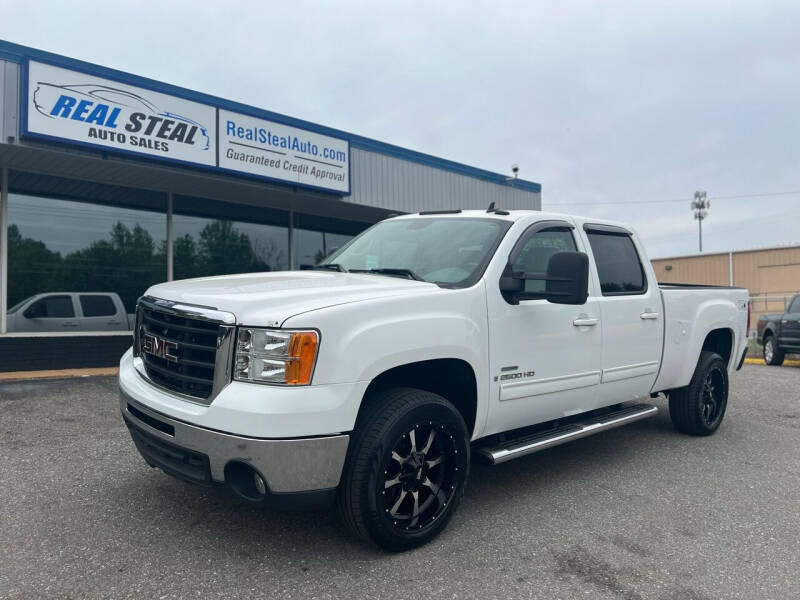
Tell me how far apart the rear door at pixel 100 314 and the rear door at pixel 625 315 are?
27.6ft

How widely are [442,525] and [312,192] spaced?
8693 millimetres

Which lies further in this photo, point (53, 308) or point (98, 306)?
point (98, 306)

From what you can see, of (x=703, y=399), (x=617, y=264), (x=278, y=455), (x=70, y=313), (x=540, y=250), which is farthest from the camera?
(x=70, y=313)

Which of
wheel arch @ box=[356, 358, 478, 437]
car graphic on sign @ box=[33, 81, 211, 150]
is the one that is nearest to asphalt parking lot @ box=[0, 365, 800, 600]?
wheel arch @ box=[356, 358, 478, 437]

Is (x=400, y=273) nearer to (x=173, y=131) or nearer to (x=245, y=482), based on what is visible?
(x=245, y=482)

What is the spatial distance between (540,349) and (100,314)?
8612mm

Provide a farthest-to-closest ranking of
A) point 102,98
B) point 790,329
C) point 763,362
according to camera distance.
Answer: point 763,362 → point 790,329 → point 102,98

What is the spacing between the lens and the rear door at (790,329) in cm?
1248

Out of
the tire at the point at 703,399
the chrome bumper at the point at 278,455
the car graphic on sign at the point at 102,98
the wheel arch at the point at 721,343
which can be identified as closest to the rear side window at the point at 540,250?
the chrome bumper at the point at 278,455

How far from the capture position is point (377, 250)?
4.48 meters

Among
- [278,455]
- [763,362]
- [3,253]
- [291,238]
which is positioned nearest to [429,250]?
[278,455]

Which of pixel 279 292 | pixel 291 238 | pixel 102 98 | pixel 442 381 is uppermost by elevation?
pixel 102 98

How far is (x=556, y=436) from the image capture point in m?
4.05

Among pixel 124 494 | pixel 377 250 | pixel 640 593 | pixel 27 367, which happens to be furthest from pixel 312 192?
pixel 640 593
